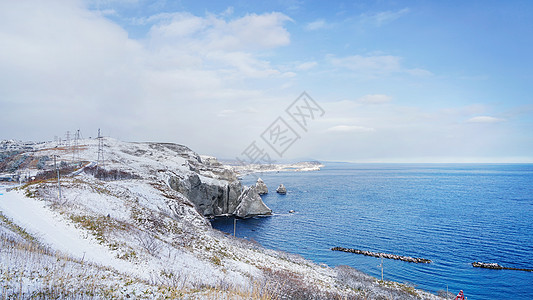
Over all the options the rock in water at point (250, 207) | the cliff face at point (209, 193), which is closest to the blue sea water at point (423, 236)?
the rock in water at point (250, 207)

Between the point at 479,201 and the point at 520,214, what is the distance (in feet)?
70.8

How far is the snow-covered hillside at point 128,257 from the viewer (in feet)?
41.1

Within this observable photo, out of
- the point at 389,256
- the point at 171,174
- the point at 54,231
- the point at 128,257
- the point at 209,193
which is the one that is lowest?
the point at 389,256

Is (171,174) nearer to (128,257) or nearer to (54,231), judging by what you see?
(54,231)

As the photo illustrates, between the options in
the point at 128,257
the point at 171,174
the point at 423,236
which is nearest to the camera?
the point at 128,257

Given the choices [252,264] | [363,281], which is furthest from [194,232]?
[363,281]

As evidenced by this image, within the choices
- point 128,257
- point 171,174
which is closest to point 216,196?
point 171,174

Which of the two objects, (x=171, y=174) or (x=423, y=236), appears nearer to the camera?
(x=423, y=236)

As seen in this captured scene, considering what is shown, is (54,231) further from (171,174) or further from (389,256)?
(389,256)

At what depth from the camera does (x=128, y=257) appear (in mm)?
22797

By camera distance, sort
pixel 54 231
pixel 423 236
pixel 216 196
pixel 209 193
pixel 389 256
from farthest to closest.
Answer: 1. pixel 216 196
2. pixel 209 193
3. pixel 423 236
4. pixel 389 256
5. pixel 54 231

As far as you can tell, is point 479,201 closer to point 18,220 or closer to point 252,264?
point 252,264

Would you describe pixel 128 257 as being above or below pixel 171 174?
below

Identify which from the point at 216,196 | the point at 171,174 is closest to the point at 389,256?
the point at 216,196
